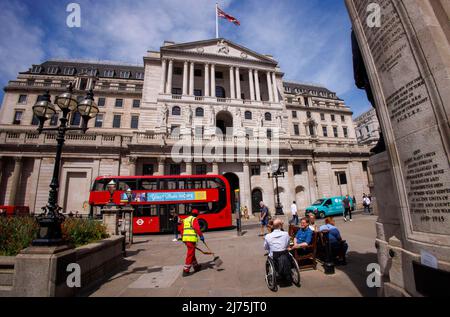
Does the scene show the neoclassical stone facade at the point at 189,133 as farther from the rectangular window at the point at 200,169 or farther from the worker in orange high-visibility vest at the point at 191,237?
the worker in orange high-visibility vest at the point at 191,237

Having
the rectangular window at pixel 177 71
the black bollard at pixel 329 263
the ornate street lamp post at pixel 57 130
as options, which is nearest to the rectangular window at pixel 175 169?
the ornate street lamp post at pixel 57 130

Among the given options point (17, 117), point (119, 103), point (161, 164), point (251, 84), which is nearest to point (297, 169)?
point (251, 84)

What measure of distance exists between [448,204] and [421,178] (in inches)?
18.7

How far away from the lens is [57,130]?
571 cm

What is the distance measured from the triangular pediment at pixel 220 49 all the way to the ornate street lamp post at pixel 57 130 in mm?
33886

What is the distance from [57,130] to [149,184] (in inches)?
Result: 443

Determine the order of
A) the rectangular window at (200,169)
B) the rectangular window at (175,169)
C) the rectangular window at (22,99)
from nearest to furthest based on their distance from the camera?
the rectangular window at (175,169) → the rectangular window at (200,169) → the rectangular window at (22,99)

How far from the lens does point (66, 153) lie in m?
24.0

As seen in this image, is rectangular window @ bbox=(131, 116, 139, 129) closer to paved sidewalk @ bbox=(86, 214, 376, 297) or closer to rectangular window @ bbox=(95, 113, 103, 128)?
rectangular window @ bbox=(95, 113, 103, 128)

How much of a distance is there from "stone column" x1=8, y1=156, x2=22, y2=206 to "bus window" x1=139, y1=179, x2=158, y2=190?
705 inches

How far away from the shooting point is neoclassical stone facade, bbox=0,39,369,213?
24078 millimetres

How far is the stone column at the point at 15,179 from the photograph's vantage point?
2255cm
